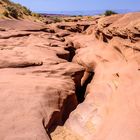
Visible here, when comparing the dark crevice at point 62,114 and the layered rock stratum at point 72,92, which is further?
the dark crevice at point 62,114

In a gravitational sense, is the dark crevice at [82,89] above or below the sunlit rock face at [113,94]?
below

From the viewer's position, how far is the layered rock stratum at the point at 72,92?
8.23 m

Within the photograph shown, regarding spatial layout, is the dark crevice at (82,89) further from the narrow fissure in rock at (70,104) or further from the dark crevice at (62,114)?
the dark crevice at (62,114)

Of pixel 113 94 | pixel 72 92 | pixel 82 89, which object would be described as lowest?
pixel 82 89

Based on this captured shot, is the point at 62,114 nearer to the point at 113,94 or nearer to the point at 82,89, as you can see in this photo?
the point at 113,94

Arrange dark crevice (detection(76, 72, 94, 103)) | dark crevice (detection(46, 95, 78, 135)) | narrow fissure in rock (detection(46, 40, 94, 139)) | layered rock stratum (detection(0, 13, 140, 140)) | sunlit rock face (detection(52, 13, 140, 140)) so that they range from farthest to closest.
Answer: dark crevice (detection(76, 72, 94, 103)), narrow fissure in rock (detection(46, 40, 94, 139)), dark crevice (detection(46, 95, 78, 135)), sunlit rock face (detection(52, 13, 140, 140)), layered rock stratum (detection(0, 13, 140, 140))

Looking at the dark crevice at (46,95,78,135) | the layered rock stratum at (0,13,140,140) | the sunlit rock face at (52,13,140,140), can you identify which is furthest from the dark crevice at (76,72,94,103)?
the dark crevice at (46,95,78,135)

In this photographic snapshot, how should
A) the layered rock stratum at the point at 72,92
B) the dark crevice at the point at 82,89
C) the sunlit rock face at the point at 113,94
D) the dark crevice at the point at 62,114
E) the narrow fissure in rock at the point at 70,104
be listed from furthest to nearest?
the dark crevice at the point at 82,89, the narrow fissure in rock at the point at 70,104, the dark crevice at the point at 62,114, the sunlit rock face at the point at 113,94, the layered rock stratum at the point at 72,92

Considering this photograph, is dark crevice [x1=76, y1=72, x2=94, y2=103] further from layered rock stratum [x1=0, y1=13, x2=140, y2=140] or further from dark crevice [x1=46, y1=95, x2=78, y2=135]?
dark crevice [x1=46, y1=95, x2=78, y2=135]

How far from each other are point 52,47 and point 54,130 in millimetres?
10161

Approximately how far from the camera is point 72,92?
37.6 ft

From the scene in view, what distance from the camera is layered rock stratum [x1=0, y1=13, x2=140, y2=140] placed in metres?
8.23

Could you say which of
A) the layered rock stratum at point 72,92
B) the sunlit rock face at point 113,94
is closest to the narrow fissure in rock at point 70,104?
the layered rock stratum at point 72,92

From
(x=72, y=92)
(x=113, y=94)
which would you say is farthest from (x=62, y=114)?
(x=113, y=94)
